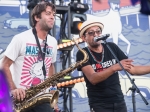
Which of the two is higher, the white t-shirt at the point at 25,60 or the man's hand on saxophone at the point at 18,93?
the white t-shirt at the point at 25,60

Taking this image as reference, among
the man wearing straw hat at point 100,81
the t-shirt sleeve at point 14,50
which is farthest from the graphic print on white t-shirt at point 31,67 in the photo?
the man wearing straw hat at point 100,81

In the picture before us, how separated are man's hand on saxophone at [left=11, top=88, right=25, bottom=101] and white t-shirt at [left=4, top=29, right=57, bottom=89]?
0.22 metres

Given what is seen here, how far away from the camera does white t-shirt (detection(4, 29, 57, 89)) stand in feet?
11.8

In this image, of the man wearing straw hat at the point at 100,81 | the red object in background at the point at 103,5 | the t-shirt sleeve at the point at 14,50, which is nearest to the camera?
the t-shirt sleeve at the point at 14,50

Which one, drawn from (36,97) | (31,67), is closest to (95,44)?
(31,67)

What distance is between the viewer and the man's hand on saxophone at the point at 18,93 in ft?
11.1

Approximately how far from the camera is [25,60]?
365 centimetres

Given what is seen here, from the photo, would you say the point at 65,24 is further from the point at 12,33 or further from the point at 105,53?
the point at 105,53

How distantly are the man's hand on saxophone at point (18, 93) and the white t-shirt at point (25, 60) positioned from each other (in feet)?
0.73

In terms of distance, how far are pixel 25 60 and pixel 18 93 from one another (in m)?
0.43

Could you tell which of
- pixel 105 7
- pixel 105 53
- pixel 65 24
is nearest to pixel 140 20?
pixel 105 7

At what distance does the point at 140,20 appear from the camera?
8188 mm

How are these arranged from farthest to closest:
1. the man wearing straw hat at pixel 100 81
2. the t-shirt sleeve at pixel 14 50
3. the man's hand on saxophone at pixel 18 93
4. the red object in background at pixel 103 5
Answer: the red object in background at pixel 103 5 < the man wearing straw hat at pixel 100 81 < the t-shirt sleeve at pixel 14 50 < the man's hand on saxophone at pixel 18 93

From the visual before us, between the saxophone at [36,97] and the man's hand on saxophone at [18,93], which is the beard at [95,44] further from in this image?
the man's hand on saxophone at [18,93]
